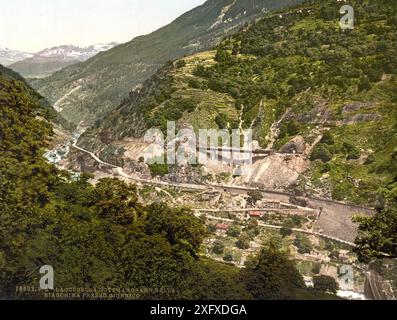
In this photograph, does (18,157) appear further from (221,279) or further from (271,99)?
(271,99)

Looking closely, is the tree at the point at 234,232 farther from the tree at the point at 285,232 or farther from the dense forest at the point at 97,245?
the dense forest at the point at 97,245

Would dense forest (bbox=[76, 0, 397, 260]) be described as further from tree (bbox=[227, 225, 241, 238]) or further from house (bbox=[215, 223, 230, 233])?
tree (bbox=[227, 225, 241, 238])

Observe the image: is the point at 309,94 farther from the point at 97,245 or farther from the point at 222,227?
the point at 97,245

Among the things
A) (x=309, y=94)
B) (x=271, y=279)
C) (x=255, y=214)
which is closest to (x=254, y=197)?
(x=255, y=214)

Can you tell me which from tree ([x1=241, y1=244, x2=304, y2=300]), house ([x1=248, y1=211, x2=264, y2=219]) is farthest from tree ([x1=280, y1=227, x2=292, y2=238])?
tree ([x1=241, y1=244, x2=304, y2=300])

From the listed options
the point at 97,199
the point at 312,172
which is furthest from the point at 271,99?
the point at 97,199

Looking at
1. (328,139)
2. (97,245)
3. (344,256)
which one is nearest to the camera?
(97,245)
